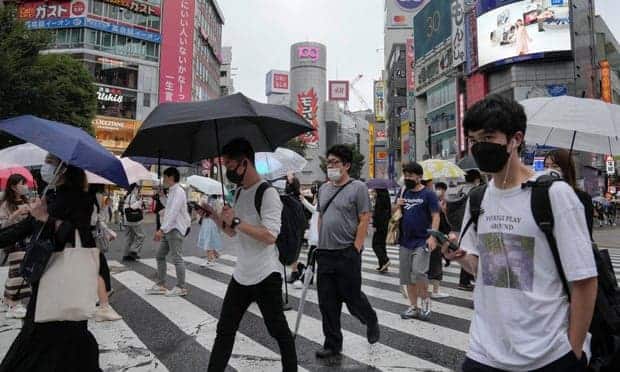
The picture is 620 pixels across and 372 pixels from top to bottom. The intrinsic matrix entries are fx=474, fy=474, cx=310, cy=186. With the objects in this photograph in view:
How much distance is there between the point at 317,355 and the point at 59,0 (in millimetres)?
47880

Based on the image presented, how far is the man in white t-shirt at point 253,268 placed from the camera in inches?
123

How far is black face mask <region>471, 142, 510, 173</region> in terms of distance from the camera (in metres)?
1.89

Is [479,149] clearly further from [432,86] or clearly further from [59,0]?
[59,0]

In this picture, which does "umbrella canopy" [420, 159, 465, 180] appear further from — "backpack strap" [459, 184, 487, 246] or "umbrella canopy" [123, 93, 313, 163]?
"backpack strap" [459, 184, 487, 246]

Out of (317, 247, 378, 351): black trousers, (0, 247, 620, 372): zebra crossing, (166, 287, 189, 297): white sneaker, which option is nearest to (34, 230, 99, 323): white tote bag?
(0, 247, 620, 372): zebra crossing

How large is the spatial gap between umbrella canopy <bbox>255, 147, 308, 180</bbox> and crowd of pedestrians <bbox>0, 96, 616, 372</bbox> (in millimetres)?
1743

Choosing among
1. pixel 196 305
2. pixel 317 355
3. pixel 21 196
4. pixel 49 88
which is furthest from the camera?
pixel 49 88

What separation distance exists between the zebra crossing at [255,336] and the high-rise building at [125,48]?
38469mm

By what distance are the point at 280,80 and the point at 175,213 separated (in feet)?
343

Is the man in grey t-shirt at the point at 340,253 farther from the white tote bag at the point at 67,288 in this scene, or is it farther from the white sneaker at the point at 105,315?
the white sneaker at the point at 105,315

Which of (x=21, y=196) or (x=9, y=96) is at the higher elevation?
(x=9, y=96)

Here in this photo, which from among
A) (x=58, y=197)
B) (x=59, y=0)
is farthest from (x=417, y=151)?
(x=58, y=197)

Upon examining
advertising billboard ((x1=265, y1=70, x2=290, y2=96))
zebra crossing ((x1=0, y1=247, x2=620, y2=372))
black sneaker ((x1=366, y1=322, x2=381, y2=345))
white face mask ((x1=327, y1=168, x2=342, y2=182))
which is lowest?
zebra crossing ((x1=0, y1=247, x2=620, y2=372))

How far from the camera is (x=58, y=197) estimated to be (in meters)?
2.88
